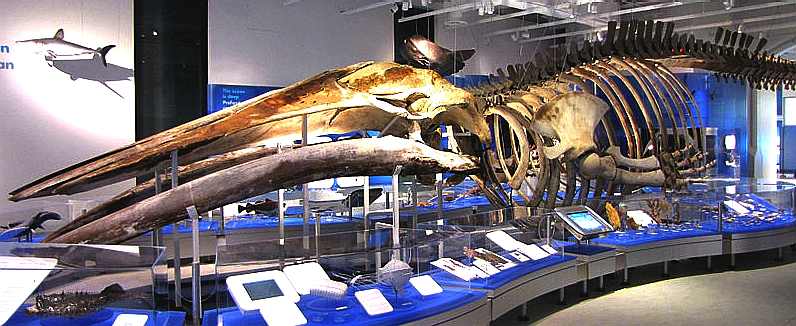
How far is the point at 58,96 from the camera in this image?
8.37 m

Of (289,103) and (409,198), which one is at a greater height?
(289,103)

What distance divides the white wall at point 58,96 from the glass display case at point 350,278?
4.94m

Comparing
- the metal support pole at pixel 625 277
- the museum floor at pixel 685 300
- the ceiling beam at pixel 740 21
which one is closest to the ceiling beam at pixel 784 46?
the ceiling beam at pixel 740 21

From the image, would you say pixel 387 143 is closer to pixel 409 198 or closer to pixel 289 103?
pixel 289 103

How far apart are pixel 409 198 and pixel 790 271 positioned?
4.36 meters

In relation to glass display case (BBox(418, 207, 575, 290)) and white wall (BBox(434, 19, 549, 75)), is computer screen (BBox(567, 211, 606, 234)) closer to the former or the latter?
glass display case (BBox(418, 207, 575, 290))

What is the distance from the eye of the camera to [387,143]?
14.1 ft

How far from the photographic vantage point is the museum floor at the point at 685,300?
5.59 meters

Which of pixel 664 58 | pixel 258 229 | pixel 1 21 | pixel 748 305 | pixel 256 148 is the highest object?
pixel 1 21

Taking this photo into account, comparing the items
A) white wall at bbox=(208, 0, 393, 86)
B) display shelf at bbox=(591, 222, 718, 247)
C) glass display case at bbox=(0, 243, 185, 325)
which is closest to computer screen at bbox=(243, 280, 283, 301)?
glass display case at bbox=(0, 243, 185, 325)

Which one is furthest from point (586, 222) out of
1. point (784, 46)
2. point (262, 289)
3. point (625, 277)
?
point (784, 46)

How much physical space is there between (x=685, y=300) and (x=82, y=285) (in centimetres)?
521

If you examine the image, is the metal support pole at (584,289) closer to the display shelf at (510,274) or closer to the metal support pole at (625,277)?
the display shelf at (510,274)

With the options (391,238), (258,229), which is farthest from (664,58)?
(258,229)
